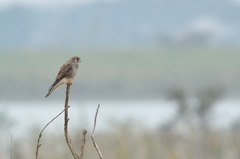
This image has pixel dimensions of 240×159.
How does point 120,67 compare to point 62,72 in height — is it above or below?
above

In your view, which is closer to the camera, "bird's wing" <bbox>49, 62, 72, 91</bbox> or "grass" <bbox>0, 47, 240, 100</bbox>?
"bird's wing" <bbox>49, 62, 72, 91</bbox>

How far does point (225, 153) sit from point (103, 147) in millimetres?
3109

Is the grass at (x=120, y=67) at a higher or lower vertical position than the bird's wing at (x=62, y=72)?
higher

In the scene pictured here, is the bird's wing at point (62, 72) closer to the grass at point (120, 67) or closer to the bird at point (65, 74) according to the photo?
the bird at point (65, 74)

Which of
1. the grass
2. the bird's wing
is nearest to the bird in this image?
the bird's wing

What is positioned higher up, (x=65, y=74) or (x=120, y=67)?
(x=120, y=67)

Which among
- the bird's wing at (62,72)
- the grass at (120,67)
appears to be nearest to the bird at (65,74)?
the bird's wing at (62,72)

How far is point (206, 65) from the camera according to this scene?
60.2 m

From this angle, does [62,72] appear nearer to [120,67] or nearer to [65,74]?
[65,74]

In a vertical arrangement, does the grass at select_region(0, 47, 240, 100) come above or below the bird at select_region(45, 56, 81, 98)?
above

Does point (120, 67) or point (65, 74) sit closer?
point (65, 74)

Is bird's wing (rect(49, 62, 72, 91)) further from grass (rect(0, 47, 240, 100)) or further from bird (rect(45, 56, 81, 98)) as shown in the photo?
grass (rect(0, 47, 240, 100))

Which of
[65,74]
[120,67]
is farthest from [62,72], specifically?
[120,67]

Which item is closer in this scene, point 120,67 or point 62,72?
point 62,72
